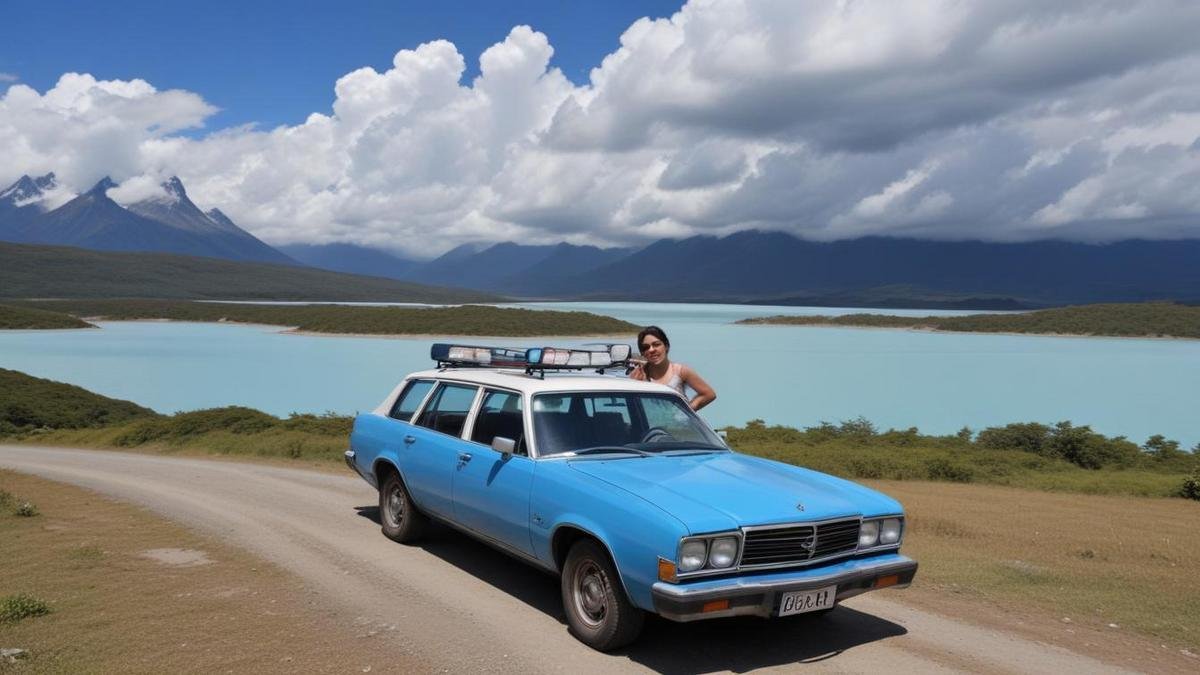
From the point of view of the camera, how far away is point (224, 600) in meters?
6.32

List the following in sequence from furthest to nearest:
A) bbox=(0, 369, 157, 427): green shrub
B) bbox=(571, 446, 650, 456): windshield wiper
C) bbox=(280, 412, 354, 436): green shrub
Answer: bbox=(0, 369, 157, 427): green shrub → bbox=(280, 412, 354, 436): green shrub → bbox=(571, 446, 650, 456): windshield wiper

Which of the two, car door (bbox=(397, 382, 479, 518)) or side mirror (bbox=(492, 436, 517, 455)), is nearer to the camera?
side mirror (bbox=(492, 436, 517, 455))

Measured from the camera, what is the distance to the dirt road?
524cm

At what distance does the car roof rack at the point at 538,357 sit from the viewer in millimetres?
7105

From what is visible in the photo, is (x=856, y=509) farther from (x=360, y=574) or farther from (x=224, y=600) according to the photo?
(x=224, y=600)

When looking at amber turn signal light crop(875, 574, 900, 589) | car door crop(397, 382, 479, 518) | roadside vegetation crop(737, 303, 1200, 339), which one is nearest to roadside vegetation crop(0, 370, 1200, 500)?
car door crop(397, 382, 479, 518)

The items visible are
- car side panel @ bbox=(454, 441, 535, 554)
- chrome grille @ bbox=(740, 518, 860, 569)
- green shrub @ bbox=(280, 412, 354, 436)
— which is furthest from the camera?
green shrub @ bbox=(280, 412, 354, 436)

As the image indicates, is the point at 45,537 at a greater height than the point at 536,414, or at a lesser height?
lesser

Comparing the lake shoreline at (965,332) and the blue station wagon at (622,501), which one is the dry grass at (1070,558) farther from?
the lake shoreline at (965,332)

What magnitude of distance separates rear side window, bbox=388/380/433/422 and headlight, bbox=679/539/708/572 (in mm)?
3690

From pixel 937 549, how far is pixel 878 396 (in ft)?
155

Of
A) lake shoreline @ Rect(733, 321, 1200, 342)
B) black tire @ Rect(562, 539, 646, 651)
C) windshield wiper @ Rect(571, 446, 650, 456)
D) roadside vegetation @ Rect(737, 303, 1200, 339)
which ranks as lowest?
black tire @ Rect(562, 539, 646, 651)

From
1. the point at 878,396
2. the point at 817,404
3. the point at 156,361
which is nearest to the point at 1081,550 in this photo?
the point at 817,404

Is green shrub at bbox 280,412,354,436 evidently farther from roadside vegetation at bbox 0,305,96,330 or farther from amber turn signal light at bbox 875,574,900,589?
roadside vegetation at bbox 0,305,96,330
